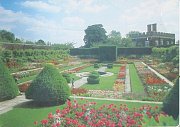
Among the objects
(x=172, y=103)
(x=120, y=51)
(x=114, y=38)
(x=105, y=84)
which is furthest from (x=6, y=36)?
(x=172, y=103)

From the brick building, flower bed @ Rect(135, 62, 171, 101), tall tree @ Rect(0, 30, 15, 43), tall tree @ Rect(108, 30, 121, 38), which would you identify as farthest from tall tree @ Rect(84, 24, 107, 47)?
flower bed @ Rect(135, 62, 171, 101)

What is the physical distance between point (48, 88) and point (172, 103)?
326cm

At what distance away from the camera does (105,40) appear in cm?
685

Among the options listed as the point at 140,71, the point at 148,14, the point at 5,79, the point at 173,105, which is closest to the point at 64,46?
the point at 5,79

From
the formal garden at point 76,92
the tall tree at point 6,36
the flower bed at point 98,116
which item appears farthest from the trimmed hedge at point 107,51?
the tall tree at point 6,36

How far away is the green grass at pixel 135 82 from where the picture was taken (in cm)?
794

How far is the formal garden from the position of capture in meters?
5.50

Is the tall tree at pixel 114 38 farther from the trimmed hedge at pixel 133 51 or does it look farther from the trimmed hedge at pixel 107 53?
the trimmed hedge at pixel 133 51

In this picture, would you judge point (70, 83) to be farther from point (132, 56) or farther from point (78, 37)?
point (132, 56)

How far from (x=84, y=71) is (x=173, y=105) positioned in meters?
2.74

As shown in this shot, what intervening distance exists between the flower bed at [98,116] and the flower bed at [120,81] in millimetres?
1536

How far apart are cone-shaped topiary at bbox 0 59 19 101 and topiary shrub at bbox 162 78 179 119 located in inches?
156

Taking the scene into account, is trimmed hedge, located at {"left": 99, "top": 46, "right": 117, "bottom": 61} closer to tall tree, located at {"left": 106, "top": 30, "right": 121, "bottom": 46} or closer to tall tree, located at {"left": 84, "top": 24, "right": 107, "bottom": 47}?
tall tree, located at {"left": 106, "top": 30, "right": 121, "bottom": 46}

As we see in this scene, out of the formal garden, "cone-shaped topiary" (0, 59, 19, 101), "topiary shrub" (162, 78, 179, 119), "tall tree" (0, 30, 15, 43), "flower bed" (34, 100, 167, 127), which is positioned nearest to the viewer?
"flower bed" (34, 100, 167, 127)
